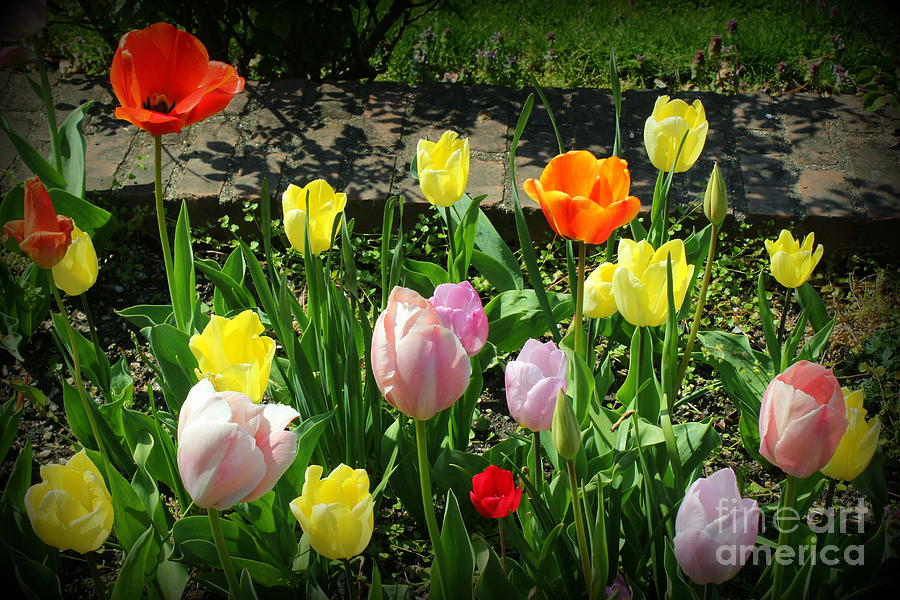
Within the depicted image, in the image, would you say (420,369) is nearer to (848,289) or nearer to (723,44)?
(848,289)

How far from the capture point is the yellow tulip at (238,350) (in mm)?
1293


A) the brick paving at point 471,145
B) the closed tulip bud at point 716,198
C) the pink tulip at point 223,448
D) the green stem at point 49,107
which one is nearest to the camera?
the pink tulip at point 223,448

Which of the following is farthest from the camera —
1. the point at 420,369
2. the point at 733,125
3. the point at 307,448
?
the point at 733,125

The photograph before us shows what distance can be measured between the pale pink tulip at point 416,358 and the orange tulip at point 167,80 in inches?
22.1

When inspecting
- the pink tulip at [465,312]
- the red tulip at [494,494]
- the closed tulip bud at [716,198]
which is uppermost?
the closed tulip bud at [716,198]

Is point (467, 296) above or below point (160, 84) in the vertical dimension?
below

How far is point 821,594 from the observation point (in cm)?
135

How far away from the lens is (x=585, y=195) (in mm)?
1354

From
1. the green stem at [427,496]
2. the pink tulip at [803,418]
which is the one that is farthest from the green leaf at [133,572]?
the pink tulip at [803,418]

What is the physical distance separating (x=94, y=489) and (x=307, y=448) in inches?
15.0

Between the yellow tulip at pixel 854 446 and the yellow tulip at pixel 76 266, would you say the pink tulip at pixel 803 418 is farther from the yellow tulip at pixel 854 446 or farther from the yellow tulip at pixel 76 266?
the yellow tulip at pixel 76 266

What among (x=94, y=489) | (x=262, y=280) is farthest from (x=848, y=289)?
(x=94, y=489)

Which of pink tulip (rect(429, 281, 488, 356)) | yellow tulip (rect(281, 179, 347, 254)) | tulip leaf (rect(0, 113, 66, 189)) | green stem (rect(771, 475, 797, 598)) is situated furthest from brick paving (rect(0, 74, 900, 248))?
green stem (rect(771, 475, 797, 598))

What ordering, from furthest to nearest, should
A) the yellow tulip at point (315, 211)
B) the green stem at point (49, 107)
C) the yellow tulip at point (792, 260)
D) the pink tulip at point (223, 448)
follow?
1. the green stem at point (49, 107)
2. the yellow tulip at point (792, 260)
3. the yellow tulip at point (315, 211)
4. the pink tulip at point (223, 448)
